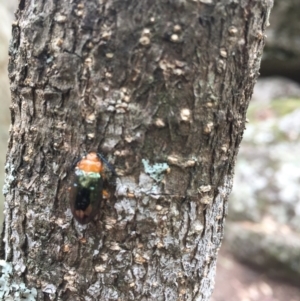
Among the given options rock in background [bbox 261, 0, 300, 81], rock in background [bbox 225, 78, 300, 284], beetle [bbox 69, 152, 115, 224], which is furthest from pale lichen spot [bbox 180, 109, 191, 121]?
rock in background [bbox 261, 0, 300, 81]

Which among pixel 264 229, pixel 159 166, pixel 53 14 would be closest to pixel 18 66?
pixel 53 14

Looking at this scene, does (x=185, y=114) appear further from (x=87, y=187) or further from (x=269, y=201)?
(x=269, y=201)

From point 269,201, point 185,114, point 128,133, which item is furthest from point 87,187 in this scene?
point 269,201

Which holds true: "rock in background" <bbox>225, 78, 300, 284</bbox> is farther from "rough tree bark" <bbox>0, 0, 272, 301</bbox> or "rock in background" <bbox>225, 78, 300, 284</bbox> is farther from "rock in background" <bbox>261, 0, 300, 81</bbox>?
"rough tree bark" <bbox>0, 0, 272, 301</bbox>

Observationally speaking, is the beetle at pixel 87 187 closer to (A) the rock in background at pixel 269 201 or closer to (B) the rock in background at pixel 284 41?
(A) the rock in background at pixel 269 201

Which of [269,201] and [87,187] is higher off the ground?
[87,187]

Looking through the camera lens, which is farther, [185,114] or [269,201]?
[269,201]
